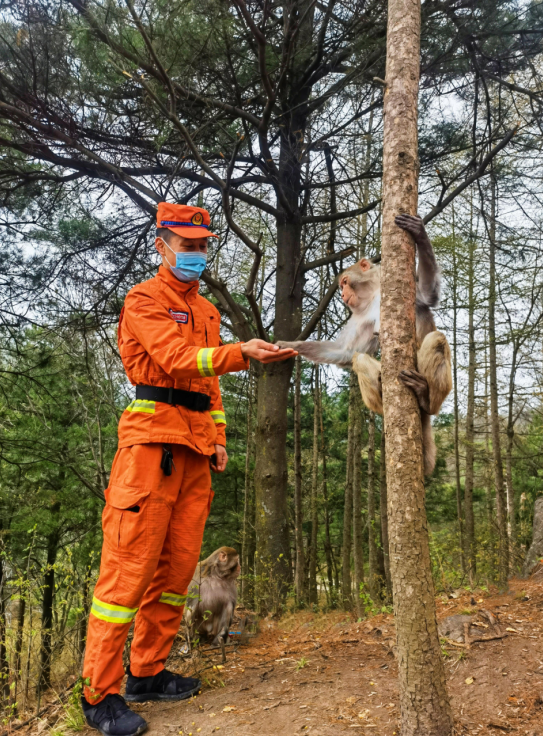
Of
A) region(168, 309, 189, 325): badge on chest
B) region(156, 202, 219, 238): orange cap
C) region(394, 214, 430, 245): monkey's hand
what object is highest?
region(156, 202, 219, 238): orange cap

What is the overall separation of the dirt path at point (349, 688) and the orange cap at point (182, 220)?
9.77 ft

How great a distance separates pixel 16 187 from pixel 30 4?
2.23 m

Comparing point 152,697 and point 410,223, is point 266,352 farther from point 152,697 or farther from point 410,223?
point 152,697

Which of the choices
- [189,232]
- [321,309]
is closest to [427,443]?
[189,232]

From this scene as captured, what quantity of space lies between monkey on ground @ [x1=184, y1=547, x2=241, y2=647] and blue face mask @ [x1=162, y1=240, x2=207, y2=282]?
266 cm

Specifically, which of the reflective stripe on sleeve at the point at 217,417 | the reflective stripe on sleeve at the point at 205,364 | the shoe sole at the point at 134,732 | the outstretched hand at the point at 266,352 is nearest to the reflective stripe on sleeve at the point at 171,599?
the shoe sole at the point at 134,732

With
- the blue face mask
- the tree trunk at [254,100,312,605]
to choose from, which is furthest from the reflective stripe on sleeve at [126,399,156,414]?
the tree trunk at [254,100,312,605]

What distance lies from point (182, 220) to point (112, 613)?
249cm

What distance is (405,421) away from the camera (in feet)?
8.72

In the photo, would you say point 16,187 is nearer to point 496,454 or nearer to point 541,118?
point 541,118

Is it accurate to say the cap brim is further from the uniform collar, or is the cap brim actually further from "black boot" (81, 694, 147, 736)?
"black boot" (81, 694, 147, 736)

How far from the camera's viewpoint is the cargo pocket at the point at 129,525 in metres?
3.21

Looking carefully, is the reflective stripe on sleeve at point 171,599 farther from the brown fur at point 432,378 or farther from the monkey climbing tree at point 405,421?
the brown fur at point 432,378

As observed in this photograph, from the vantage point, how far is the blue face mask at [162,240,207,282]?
3662 mm
